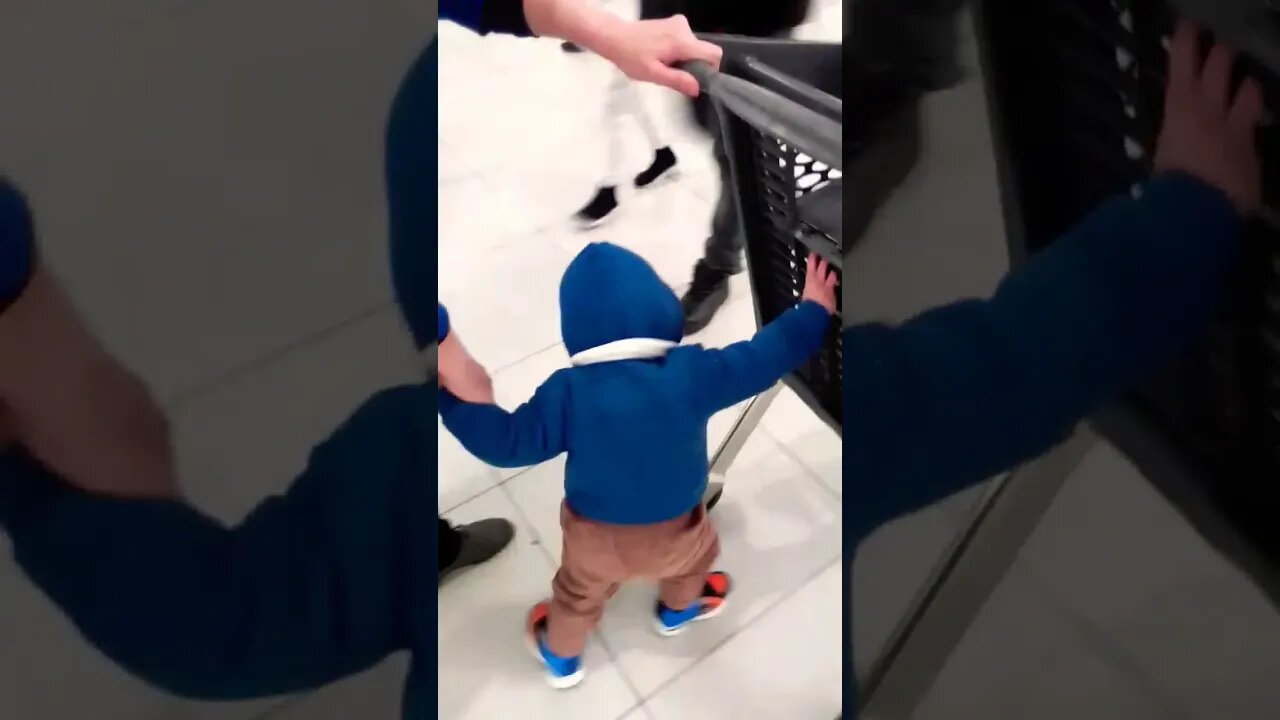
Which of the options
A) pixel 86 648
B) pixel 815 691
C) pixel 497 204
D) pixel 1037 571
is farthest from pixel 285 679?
pixel 497 204

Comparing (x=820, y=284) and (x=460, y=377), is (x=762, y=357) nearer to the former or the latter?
(x=820, y=284)

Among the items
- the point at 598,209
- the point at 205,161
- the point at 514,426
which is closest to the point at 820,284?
the point at 514,426

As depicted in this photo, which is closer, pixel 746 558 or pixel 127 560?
pixel 127 560

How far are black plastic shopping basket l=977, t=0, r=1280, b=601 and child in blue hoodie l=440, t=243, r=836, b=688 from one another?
0.48m

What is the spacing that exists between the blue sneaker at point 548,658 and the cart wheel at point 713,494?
24 centimetres

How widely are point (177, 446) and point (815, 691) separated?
89cm

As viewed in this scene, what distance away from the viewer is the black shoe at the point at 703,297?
142cm

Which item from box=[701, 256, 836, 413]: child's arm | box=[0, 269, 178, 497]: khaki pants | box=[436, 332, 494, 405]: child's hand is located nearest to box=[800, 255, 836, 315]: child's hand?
box=[701, 256, 836, 413]: child's arm

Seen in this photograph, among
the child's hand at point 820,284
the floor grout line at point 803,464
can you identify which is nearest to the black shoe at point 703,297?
the floor grout line at point 803,464

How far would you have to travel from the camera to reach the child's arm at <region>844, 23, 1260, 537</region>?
0.23 meters

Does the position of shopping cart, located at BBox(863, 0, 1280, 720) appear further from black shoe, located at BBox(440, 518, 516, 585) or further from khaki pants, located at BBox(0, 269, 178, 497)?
black shoe, located at BBox(440, 518, 516, 585)

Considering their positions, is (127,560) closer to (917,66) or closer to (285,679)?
(285,679)

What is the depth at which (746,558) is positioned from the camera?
1168 mm

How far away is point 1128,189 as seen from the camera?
255 millimetres
